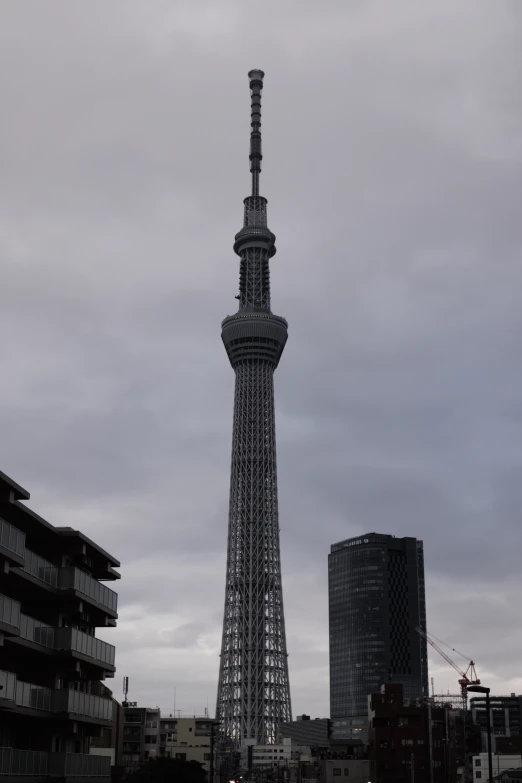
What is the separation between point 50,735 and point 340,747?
109265 millimetres

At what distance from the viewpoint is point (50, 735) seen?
6019 centimetres

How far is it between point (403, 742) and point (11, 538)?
89692mm

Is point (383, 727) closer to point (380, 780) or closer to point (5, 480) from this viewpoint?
point (380, 780)

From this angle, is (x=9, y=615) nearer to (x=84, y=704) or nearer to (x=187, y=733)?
(x=84, y=704)

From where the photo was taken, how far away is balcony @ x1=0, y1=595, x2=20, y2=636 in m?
48.7

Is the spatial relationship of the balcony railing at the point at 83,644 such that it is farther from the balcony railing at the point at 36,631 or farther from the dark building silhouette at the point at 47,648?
the balcony railing at the point at 36,631

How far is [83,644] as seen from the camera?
61344mm

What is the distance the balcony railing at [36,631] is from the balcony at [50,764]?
19.4 ft

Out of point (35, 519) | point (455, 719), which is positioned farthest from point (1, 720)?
point (455, 719)

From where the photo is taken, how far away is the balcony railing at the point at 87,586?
5967cm

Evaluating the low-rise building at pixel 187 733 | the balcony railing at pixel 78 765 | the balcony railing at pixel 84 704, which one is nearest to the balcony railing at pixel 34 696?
the balcony railing at pixel 84 704

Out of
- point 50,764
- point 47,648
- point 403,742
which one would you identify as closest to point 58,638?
point 47,648

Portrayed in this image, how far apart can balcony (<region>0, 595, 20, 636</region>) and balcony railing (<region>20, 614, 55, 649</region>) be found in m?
3.32

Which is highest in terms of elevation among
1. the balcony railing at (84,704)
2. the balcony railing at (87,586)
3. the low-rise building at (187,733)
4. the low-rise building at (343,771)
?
the balcony railing at (87,586)
